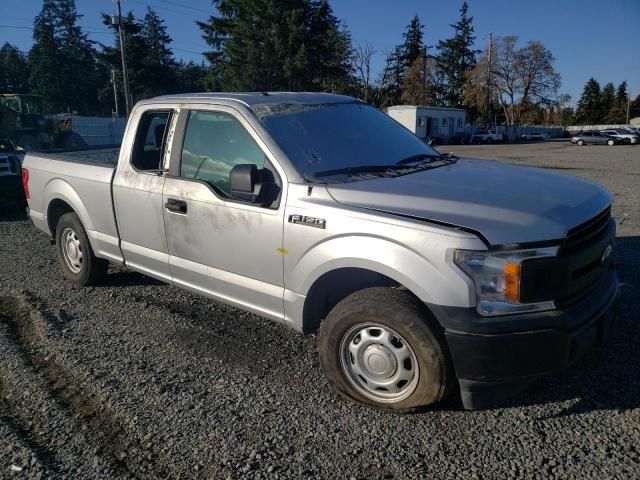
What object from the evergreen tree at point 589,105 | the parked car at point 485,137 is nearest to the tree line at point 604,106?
the evergreen tree at point 589,105

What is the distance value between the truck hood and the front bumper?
16.5 inches

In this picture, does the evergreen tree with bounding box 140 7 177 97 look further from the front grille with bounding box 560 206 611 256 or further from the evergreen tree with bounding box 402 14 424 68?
the front grille with bounding box 560 206 611 256

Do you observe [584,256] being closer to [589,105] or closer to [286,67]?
[286,67]

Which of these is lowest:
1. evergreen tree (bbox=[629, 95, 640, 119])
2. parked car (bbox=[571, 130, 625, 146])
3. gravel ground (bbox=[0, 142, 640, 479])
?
gravel ground (bbox=[0, 142, 640, 479])

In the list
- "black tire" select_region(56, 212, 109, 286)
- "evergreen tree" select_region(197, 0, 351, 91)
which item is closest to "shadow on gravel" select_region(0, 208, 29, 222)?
"black tire" select_region(56, 212, 109, 286)

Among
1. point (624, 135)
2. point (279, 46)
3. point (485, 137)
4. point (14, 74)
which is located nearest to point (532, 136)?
point (485, 137)

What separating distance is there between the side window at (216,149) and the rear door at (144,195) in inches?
10.9

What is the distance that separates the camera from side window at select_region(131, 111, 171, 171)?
461cm

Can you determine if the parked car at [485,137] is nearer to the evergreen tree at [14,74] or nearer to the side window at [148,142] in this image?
the side window at [148,142]

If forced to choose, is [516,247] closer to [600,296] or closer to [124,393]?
[600,296]

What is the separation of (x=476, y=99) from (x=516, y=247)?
7927cm

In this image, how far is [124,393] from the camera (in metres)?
3.42

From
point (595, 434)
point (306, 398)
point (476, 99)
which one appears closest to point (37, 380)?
point (306, 398)

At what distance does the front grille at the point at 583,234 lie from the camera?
276 centimetres
